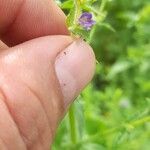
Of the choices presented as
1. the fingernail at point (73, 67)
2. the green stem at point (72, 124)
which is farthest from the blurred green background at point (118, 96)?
the fingernail at point (73, 67)

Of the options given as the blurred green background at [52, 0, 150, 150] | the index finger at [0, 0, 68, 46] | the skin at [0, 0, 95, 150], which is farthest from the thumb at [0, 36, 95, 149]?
the blurred green background at [52, 0, 150, 150]

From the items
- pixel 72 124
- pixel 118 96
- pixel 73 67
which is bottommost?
pixel 118 96

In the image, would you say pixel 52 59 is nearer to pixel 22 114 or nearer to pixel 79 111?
pixel 22 114

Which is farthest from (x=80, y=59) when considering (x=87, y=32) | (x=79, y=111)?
(x=79, y=111)

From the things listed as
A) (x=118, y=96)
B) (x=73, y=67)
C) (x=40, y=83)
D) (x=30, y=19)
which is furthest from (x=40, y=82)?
(x=118, y=96)

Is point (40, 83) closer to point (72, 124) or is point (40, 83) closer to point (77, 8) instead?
point (77, 8)

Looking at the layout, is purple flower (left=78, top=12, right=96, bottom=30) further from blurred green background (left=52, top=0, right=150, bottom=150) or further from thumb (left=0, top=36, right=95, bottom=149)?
blurred green background (left=52, top=0, right=150, bottom=150)

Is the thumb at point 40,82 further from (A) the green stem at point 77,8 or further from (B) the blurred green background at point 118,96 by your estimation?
(B) the blurred green background at point 118,96
